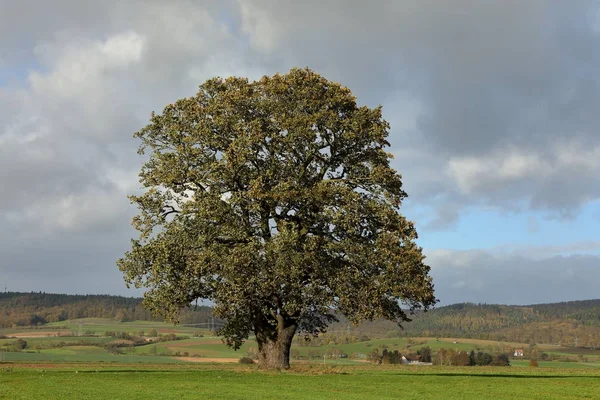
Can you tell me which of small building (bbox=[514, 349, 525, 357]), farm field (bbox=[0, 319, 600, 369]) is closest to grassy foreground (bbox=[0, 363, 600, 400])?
farm field (bbox=[0, 319, 600, 369])

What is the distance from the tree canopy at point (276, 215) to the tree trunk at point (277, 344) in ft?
0.33

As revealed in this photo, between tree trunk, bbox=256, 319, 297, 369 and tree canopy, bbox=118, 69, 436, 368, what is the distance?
100 mm

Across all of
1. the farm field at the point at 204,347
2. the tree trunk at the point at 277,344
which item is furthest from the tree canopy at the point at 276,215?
the farm field at the point at 204,347

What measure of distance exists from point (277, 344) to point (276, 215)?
9.74 m

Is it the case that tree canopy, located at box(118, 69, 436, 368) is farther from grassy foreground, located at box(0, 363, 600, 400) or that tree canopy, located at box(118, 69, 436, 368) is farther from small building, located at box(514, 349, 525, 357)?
small building, located at box(514, 349, 525, 357)

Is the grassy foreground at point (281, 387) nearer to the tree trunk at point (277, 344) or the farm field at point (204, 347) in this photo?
the tree trunk at point (277, 344)

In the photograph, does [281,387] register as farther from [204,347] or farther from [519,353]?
[519,353]

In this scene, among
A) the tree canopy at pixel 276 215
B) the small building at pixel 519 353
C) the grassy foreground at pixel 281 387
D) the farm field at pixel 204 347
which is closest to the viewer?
the grassy foreground at pixel 281 387

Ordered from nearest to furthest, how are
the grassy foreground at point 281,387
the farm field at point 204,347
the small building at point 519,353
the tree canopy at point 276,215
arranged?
the grassy foreground at point 281,387, the tree canopy at point 276,215, the farm field at point 204,347, the small building at point 519,353

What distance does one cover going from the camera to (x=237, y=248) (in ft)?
142

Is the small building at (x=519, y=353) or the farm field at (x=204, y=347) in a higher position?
the farm field at (x=204, y=347)

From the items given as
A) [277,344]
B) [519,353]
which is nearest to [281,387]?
[277,344]

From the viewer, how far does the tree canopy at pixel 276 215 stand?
1730 inches

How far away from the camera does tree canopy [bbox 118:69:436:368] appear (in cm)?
4394
